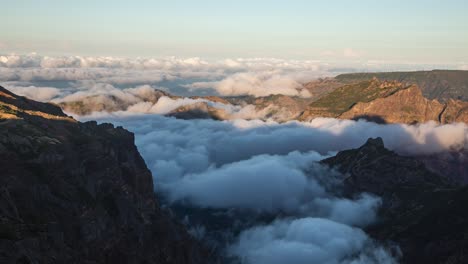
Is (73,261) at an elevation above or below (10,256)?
below

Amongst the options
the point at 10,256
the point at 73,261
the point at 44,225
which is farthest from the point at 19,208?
the point at 10,256

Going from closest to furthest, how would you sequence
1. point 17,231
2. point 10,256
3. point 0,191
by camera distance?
point 10,256 → point 17,231 → point 0,191

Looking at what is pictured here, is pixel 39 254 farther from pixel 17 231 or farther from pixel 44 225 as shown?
pixel 44 225

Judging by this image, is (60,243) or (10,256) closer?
(10,256)

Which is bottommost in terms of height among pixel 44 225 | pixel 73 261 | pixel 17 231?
pixel 73 261

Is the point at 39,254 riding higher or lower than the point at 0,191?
lower

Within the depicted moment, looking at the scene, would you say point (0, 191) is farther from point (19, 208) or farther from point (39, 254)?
point (39, 254)

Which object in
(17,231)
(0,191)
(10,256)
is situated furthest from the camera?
(0,191)

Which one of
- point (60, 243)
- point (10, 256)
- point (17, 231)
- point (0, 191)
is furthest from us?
point (60, 243)

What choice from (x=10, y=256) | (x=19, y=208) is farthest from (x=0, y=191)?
(x=10, y=256)
